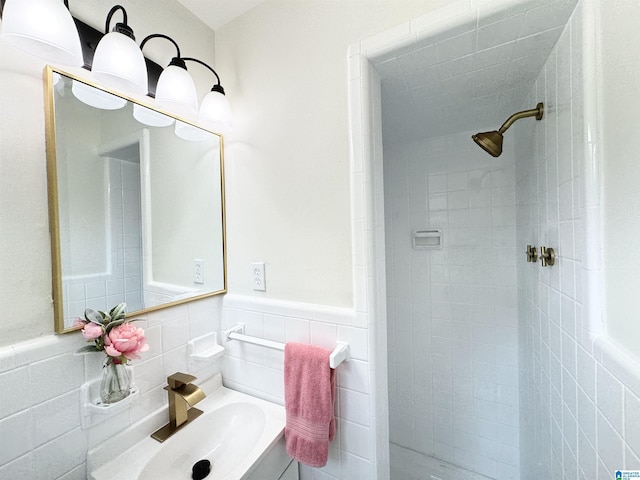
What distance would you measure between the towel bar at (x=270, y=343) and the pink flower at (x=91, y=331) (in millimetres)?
478

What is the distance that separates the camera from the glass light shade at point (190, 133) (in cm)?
107

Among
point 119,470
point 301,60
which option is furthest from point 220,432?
point 301,60

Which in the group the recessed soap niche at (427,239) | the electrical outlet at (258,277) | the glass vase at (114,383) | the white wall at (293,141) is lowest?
the glass vase at (114,383)

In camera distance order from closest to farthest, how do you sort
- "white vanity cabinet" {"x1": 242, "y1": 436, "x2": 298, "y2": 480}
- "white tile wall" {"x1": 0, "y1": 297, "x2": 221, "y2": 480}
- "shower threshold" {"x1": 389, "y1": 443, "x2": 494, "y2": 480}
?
"white tile wall" {"x1": 0, "y1": 297, "x2": 221, "y2": 480}
"white vanity cabinet" {"x1": 242, "y1": 436, "x2": 298, "y2": 480}
"shower threshold" {"x1": 389, "y1": 443, "x2": 494, "y2": 480}

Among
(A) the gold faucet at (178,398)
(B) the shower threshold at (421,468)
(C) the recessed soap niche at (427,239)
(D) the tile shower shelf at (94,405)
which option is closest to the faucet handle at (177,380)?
(A) the gold faucet at (178,398)

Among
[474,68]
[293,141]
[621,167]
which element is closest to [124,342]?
[293,141]

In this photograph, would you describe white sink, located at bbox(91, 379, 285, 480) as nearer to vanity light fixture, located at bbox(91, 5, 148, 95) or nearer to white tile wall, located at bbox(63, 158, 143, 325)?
white tile wall, located at bbox(63, 158, 143, 325)

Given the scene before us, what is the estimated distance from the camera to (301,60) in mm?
979

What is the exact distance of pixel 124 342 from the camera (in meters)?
0.73

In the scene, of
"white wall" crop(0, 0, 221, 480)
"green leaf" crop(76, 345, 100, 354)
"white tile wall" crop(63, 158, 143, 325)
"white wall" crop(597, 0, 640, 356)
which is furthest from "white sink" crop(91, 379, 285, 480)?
"white wall" crop(597, 0, 640, 356)

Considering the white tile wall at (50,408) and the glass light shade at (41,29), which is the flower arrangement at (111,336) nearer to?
the white tile wall at (50,408)

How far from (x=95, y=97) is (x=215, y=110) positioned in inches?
15.4

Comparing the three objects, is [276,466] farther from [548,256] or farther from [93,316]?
[548,256]

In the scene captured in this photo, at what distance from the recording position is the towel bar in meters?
0.84
